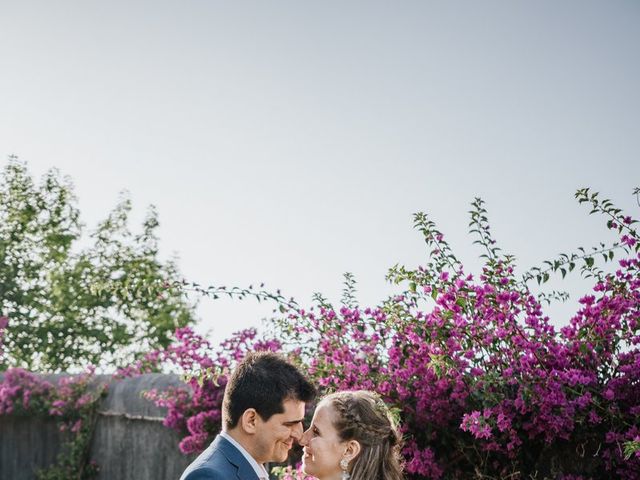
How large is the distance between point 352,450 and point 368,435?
0.11 meters

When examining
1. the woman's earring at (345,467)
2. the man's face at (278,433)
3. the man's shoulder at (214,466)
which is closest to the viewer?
the man's shoulder at (214,466)

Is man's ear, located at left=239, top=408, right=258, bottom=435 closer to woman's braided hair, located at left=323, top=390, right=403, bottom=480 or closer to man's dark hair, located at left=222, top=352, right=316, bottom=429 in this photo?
man's dark hair, located at left=222, top=352, right=316, bottom=429

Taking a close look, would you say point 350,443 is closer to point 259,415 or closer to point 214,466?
point 259,415

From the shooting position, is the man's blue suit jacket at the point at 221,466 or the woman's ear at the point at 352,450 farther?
the woman's ear at the point at 352,450

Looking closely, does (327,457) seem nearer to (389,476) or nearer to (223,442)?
(389,476)

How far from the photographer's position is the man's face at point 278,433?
304 cm

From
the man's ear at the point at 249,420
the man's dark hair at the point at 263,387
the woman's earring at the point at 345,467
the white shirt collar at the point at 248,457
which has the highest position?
the man's dark hair at the point at 263,387

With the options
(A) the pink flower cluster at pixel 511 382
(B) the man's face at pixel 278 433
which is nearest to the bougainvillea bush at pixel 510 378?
(A) the pink flower cluster at pixel 511 382

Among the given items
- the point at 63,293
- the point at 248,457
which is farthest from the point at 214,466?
the point at 63,293

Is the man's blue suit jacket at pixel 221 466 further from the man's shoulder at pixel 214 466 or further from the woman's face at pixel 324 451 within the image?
the woman's face at pixel 324 451

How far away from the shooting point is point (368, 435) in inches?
152

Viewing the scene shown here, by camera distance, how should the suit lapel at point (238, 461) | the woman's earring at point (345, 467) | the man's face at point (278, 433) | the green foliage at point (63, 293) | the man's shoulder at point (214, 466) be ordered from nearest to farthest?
the man's shoulder at point (214, 466)
the suit lapel at point (238, 461)
the man's face at point (278, 433)
the woman's earring at point (345, 467)
the green foliage at point (63, 293)

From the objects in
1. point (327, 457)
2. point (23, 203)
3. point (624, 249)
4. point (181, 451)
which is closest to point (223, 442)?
point (327, 457)

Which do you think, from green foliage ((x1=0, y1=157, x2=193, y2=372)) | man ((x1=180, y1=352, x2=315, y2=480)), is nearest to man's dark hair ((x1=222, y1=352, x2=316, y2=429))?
man ((x1=180, y1=352, x2=315, y2=480))
